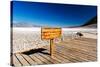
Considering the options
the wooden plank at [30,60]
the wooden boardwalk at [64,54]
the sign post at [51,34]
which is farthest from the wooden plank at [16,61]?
the sign post at [51,34]

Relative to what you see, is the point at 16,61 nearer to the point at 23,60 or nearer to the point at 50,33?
the point at 23,60

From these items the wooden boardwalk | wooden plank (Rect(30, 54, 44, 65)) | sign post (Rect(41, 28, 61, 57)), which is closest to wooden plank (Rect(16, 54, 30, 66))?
the wooden boardwalk

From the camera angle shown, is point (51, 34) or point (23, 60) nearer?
point (23, 60)

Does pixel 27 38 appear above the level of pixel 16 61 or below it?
above

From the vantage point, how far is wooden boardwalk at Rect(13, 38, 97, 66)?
8.98 feet

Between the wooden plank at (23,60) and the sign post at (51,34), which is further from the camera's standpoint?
the sign post at (51,34)

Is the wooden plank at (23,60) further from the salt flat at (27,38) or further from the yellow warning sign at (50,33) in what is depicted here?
the yellow warning sign at (50,33)

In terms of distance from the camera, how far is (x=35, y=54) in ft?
9.12

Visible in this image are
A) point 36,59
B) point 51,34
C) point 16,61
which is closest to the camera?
point 16,61

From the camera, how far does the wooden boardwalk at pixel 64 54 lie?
8.98 feet

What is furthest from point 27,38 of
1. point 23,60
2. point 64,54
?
point 64,54

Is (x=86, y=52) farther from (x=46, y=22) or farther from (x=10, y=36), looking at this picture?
(x=10, y=36)

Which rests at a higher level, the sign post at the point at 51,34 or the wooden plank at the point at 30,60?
the sign post at the point at 51,34

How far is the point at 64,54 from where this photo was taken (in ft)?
9.55
